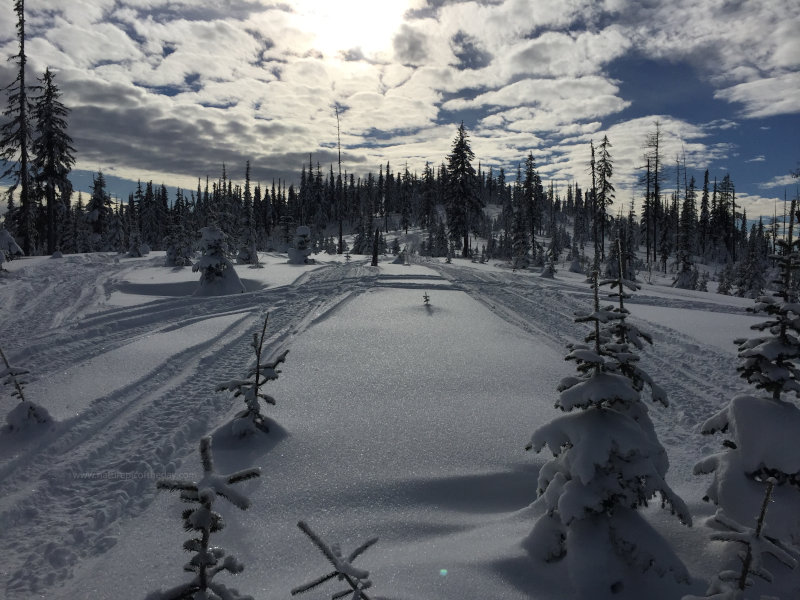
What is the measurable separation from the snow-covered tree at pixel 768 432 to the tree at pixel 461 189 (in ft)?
146

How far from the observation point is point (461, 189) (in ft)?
158

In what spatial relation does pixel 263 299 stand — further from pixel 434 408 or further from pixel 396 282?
pixel 434 408

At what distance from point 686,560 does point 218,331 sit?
10.7 metres

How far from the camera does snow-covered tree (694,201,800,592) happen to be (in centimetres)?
342

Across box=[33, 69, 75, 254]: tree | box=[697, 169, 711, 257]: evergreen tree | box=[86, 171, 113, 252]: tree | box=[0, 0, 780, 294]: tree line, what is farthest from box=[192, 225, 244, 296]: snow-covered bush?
box=[697, 169, 711, 257]: evergreen tree

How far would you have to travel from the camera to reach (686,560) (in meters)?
3.48

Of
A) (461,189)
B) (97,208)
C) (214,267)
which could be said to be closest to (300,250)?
(214,267)

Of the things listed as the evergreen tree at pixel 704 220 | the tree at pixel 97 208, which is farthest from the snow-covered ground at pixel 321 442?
the evergreen tree at pixel 704 220

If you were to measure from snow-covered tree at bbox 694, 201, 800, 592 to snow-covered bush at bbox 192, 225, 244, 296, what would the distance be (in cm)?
1663

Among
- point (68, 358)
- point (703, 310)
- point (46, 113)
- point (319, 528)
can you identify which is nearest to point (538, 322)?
point (703, 310)

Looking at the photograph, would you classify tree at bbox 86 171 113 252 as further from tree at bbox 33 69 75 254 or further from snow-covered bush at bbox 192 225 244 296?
snow-covered bush at bbox 192 225 244 296

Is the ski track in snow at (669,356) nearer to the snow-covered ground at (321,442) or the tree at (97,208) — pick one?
the snow-covered ground at (321,442)

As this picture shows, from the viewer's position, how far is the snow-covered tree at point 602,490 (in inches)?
120

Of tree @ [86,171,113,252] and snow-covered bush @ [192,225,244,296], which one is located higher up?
tree @ [86,171,113,252]
